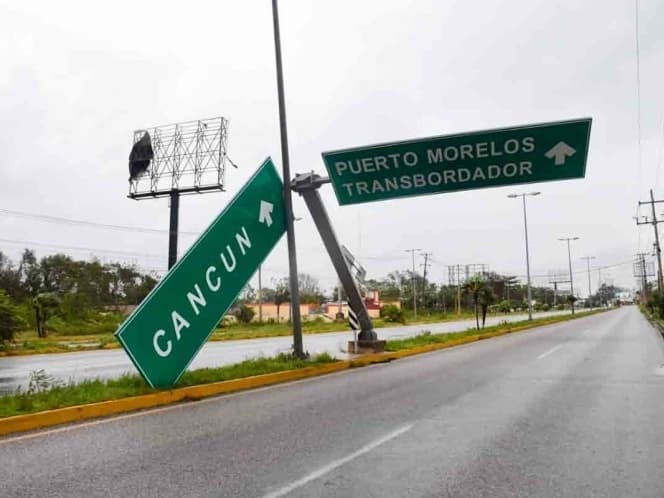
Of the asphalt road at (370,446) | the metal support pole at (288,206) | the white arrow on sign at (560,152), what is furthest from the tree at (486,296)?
the asphalt road at (370,446)

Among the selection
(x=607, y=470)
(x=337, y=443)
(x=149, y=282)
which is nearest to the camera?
(x=607, y=470)

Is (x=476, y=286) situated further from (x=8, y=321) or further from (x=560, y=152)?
(x=8, y=321)

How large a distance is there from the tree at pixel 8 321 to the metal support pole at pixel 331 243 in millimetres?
14237

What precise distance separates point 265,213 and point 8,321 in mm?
15371

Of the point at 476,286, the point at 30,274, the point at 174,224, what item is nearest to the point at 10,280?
the point at 30,274

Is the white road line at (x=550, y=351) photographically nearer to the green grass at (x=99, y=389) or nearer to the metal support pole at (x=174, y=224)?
the green grass at (x=99, y=389)

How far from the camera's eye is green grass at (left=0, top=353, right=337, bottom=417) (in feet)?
25.4

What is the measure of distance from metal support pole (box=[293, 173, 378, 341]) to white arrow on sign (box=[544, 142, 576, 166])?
571cm

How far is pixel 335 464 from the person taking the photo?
212 inches

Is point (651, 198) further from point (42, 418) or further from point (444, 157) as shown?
point (42, 418)

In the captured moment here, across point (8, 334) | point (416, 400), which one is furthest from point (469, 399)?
point (8, 334)

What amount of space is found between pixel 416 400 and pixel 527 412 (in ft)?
5.72

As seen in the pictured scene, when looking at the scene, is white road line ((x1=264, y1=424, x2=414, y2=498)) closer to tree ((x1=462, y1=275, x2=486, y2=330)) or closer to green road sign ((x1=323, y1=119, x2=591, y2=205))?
green road sign ((x1=323, y1=119, x2=591, y2=205))

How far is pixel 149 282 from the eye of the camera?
7050 cm
